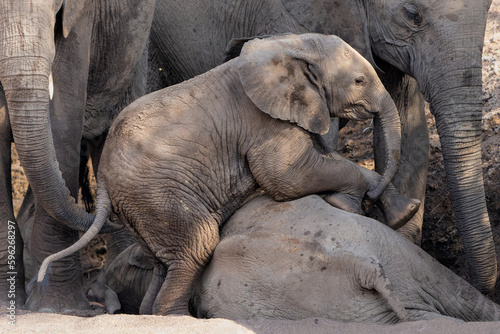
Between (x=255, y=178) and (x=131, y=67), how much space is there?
150cm

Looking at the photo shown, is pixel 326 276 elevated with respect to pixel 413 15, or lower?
lower

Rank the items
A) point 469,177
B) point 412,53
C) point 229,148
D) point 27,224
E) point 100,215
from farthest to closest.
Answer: point 27,224
point 412,53
point 469,177
point 229,148
point 100,215

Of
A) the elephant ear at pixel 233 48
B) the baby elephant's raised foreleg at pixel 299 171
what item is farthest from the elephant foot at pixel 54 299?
the elephant ear at pixel 233 48

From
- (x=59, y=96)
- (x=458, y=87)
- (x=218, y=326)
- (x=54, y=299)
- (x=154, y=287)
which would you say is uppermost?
(x=458, y=87)

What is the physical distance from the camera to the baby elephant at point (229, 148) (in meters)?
3.97

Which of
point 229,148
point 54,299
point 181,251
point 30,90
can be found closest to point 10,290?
point 54,299

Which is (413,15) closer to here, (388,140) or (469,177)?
(388,140)

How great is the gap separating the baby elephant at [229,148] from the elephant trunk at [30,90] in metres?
0.40

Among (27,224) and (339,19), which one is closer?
(339,19)

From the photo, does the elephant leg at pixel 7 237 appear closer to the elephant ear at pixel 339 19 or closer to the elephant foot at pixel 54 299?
the elephant foot at pixel 54 299

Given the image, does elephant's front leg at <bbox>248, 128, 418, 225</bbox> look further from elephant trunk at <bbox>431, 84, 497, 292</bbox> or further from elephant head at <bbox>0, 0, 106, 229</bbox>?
elephant head at <bbox>0, 0, 106, 229</bbox>

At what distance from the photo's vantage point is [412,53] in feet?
15.4

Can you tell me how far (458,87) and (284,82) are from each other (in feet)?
3.30

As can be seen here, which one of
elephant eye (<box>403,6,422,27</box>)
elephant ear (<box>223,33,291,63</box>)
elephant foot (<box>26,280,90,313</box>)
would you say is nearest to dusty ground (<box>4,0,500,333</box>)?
elephant foot (<box>26,280,90,313</box>)
